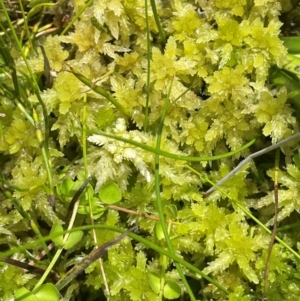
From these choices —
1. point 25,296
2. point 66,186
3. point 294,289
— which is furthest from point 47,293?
point 294,289

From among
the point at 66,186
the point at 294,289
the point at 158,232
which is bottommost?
the point at 294,289

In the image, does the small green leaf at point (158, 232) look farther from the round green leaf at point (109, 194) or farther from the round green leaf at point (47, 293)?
the round green leaf at point (47, 293)

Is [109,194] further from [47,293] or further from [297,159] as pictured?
[297,159]

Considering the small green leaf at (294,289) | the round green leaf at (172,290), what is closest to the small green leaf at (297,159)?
the small green leaf at (294,289)

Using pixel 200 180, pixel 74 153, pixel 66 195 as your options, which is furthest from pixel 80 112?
pixel 200 180

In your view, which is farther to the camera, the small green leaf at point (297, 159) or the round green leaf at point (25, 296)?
the small green leaf at point (297, 159)

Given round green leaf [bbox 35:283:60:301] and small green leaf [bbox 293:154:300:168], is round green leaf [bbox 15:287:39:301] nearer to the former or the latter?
round green leaf [bbox 35:283:60:301]

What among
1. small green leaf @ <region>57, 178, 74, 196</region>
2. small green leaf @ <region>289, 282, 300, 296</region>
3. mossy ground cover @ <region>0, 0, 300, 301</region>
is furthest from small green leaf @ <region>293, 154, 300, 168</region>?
small green leaf @ <region>57, 178, 74, 196</region>
